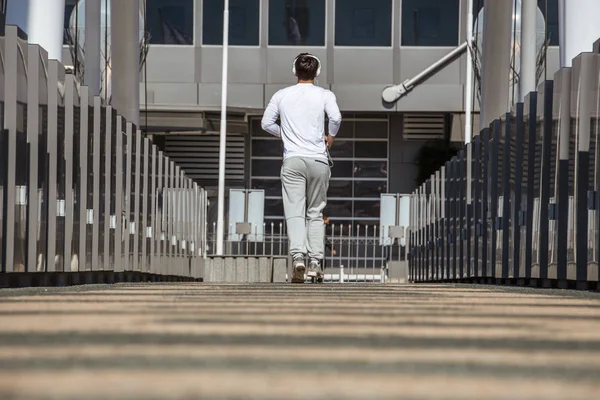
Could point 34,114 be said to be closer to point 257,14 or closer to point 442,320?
point 442,320

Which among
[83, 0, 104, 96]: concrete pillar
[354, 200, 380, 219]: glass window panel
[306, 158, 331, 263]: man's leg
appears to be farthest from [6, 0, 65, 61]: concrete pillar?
[354, 200, 380, 219]: glass window panel

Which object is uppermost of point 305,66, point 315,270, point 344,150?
point 344,150

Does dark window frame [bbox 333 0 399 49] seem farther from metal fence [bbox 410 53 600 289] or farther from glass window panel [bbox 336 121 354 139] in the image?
metal fence [bbox 410 53 600 289]

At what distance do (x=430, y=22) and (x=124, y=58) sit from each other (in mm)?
20298

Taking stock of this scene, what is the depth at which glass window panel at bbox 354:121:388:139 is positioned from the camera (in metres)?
42.8

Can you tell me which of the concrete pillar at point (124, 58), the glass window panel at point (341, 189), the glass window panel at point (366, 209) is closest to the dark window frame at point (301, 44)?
the glass window panel at point (341, 189)

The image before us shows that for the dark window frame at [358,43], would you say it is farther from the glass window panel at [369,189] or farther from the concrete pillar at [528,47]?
the concrete pillar at [528,47]

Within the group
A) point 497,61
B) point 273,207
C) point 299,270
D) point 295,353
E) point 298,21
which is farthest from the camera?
point 273,207

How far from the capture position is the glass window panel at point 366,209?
1670 inches

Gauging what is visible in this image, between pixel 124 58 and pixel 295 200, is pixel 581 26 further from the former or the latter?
pixel 124 58

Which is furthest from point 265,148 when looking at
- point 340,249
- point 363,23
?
point 340,249

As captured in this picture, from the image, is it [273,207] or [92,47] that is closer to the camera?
[92,47]

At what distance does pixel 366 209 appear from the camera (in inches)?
1673

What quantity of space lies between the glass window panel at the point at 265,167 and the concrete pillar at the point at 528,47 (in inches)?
872
